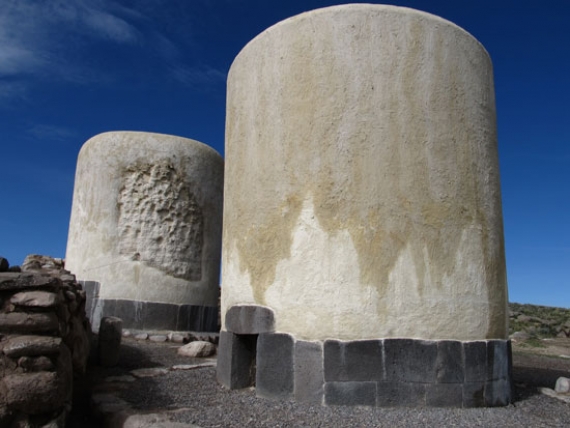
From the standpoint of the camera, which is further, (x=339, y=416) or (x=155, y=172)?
(x=155, y=172)

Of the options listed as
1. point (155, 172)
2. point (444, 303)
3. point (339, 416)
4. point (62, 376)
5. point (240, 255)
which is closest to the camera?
point (62, 376)

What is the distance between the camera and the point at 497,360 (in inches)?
198

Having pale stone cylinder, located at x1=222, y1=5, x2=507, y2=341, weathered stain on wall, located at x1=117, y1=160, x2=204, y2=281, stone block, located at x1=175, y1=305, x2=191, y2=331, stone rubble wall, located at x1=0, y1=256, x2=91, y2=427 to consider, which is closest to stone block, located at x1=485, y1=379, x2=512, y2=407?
pale stone cylinder, located at x1=222, y1=5, x2=507, y2=341

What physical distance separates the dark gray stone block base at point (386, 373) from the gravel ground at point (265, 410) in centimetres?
12

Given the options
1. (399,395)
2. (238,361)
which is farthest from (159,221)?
(399,395)

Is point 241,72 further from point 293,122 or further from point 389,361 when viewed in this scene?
point 389,361

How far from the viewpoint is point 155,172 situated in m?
9.73

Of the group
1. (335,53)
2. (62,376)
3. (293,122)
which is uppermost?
(335,53)

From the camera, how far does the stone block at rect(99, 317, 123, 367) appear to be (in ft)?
21.5

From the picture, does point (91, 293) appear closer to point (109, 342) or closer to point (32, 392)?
point (109, 342)

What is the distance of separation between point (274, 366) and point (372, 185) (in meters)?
1.88

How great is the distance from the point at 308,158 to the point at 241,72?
146 cm

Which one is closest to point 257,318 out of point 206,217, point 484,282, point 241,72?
point 484,282

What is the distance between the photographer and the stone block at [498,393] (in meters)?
4.88
